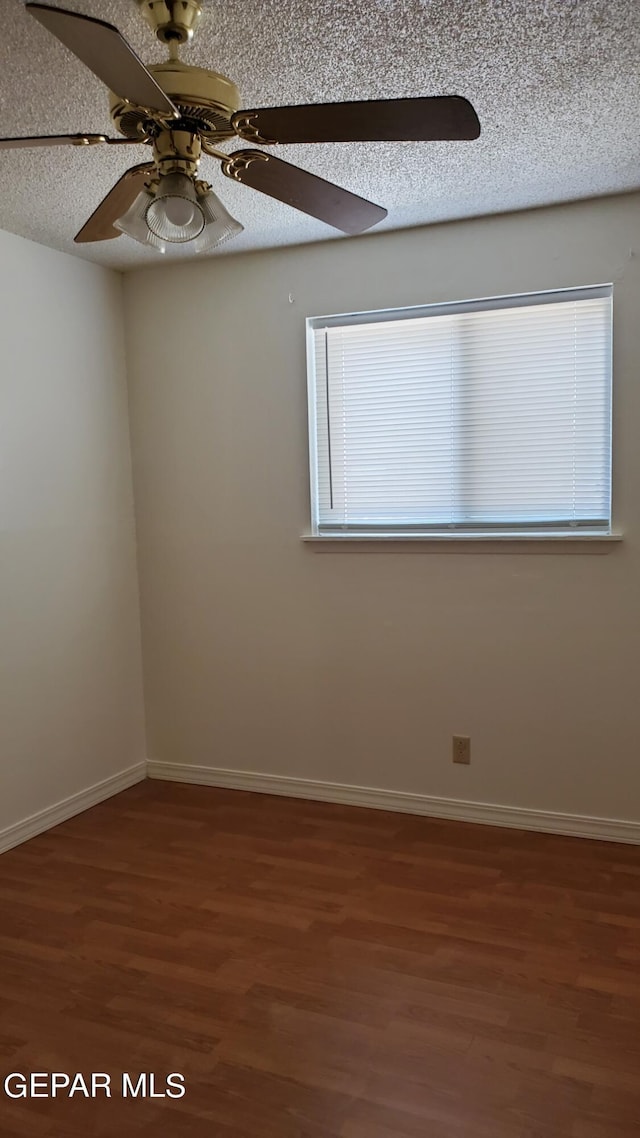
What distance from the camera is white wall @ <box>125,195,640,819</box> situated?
312cm

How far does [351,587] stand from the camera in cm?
354

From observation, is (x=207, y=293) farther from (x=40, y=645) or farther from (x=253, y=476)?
(x=40, y=645)

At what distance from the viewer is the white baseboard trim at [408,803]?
319cm

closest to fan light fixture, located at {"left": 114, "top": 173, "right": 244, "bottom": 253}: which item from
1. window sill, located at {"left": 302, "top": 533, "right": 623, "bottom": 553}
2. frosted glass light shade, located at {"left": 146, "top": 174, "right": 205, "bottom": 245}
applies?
frosted glass light shade, located at {"left": 146, "top": 174, "right": 205, "bottom": 245}

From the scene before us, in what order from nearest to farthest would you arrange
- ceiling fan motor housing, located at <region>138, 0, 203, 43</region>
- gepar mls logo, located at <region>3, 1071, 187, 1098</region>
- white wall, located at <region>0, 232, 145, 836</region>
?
ceiling fan motor housing, located at <region>138, 0, 203, 43</region>
gepar mls logo, located at <region>3, 1071, 187, 1098</region>
white wall, located at <region>0, 232, 145, 836</region>

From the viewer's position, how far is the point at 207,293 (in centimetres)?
368

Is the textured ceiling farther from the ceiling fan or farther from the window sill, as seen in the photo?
the window sill

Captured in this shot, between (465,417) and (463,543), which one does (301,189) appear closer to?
(465,417)

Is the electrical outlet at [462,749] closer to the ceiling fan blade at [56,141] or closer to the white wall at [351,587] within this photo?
the white wall at [351,587]

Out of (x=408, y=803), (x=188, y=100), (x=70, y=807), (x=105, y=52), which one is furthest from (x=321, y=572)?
(x=105, y=52)

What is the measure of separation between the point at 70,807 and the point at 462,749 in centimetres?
173

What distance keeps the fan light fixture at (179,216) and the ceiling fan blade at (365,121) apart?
Result: 0.52 ft

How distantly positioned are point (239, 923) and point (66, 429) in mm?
2159

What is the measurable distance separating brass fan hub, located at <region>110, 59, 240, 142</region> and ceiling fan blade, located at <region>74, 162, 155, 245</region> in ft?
0.32
